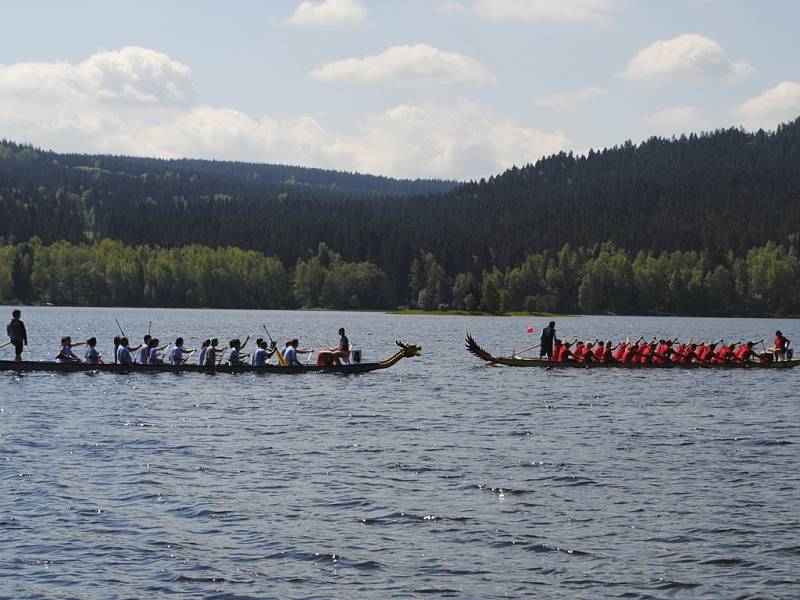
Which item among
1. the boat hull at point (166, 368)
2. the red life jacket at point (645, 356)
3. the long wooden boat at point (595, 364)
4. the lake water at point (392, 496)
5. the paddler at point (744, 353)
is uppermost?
the paddler at point (744, 353)

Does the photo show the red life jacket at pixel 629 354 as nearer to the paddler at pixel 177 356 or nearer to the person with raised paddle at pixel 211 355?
the person with raised paddle at pixel 211 355

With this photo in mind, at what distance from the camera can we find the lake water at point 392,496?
1822 centimetres

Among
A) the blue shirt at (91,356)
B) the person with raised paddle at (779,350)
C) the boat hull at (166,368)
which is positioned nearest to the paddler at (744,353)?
the person with raised paddle at (779,350)

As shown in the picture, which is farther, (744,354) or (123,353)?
(744,354)

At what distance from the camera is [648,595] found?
17.4m

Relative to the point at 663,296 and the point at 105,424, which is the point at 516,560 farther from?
the point at 663,296

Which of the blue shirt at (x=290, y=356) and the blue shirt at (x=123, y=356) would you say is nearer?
the blue shirt at (x=123, y=356)

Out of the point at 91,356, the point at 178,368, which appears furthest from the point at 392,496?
the point at 91,356

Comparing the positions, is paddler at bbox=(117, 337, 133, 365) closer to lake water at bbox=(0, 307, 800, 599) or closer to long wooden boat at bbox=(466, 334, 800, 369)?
lake water at bbox=(0, 307, 800, 599)

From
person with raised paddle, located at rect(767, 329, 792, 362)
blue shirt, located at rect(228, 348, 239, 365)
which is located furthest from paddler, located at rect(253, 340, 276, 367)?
person with raised paddle, located at rect(767, 329, 792, 362)

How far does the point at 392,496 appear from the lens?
23906 millimetres

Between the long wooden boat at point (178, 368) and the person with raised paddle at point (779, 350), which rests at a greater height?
the person with raised paddle at point (779, 350)

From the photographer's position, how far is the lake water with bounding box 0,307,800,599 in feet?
59.8

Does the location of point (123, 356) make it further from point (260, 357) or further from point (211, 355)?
point (260, 357)
